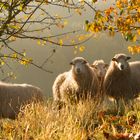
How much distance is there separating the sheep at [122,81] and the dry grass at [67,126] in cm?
450

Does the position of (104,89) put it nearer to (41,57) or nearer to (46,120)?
(46,120)

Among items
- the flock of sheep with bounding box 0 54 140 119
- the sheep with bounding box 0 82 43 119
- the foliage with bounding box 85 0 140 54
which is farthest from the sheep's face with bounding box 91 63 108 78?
the foliage with bounding box 85 0 140 54

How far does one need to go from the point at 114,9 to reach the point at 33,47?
64378 millimetres

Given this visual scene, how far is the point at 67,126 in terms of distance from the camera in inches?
254

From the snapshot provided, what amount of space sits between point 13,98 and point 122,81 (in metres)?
3.33

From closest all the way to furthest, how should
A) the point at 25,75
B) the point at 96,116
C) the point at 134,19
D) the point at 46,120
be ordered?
1. the point at 46,120
2. the point at 96,116
3. the point at 134,19
4. the point at 25,75

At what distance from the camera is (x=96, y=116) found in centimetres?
822

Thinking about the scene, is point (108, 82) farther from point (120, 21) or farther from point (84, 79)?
point (120, 21)

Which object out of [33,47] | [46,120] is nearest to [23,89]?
[46,120]

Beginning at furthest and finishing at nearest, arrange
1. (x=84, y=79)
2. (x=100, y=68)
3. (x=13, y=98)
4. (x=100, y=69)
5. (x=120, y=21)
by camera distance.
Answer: (x=100, y=68)
(x=100, y=69)
(x=84, y=79)
(x=13, y=98)
(x=120, y=21)

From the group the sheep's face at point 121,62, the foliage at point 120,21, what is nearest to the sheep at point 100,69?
the sheep's face at point 121,62

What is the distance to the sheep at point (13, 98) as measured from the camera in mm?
12242

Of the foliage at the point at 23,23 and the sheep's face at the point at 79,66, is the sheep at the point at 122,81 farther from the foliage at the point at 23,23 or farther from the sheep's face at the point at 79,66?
the foliage at the point at 23,23

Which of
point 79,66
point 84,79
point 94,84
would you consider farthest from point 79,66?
point 94,84
